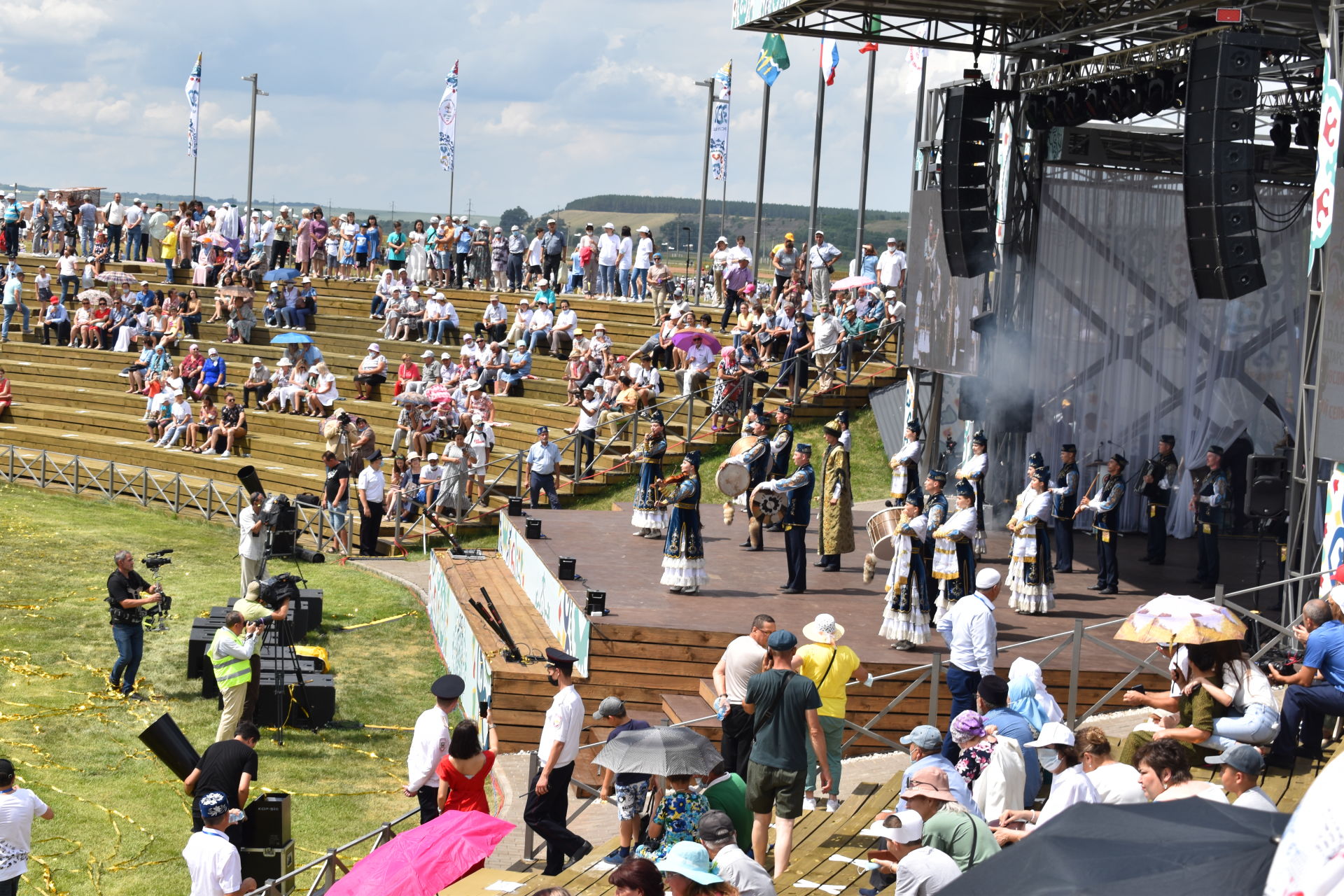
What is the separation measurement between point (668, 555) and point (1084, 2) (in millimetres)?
8191

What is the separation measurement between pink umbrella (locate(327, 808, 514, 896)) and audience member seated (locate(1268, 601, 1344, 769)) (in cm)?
502

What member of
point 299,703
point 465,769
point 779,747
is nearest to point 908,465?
point 299,703

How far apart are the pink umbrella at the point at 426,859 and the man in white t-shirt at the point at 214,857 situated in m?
1.13

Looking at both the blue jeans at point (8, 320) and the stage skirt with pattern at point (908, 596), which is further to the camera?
the blue jeans at point (8, 320)

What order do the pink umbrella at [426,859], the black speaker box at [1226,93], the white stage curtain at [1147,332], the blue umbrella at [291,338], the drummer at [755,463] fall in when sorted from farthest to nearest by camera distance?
the blue umbrella at [291,338] < the white stage curtain at [1147,332] < the drummer at [755,463] < the black speaker box at [1226,93] < the pink umbrella at [426,859]

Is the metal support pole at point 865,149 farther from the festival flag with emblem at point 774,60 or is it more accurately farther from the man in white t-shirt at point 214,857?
the man in white t-shirt at point 214,857

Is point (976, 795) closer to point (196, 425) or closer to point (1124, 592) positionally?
point (1124, 592)

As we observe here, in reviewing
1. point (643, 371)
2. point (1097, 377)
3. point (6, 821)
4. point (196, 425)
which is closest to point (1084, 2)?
point (1097, 377)

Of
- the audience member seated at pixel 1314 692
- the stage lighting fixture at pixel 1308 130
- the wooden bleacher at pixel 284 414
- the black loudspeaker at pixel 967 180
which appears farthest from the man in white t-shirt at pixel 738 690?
the wooden bleacher at pixel 284 414

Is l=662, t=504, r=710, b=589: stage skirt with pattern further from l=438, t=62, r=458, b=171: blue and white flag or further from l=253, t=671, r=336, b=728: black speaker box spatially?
l=438, t=62, r=458, b=171: blue and white flag

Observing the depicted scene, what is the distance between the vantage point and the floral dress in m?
7.85

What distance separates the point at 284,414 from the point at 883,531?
15256 millimetres

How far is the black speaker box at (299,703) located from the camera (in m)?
14.2

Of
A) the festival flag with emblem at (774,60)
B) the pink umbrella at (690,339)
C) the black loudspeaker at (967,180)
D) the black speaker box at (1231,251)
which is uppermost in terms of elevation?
the festival flag with emblem at (774,60)
